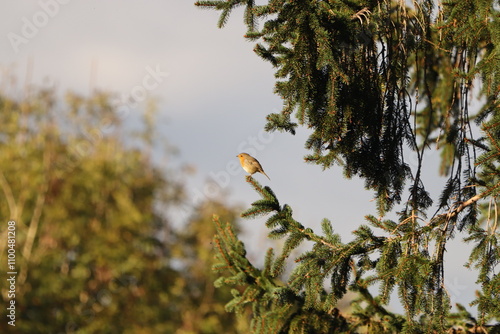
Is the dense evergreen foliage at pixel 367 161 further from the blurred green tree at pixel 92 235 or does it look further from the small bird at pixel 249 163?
the blurred green tree at pixel 92 235

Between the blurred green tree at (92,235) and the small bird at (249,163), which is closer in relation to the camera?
the small bird at (249,163)

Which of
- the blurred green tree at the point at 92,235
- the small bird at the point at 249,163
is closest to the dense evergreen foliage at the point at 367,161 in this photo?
the small bird at the point at 249,163

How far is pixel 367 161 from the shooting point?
467cm

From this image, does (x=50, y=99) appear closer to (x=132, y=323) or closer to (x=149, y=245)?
(x=149, y=245)

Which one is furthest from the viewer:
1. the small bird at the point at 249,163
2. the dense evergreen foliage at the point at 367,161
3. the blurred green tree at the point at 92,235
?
the blurred green tree at the point at 92,235

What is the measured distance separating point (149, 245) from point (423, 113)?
52.0 feet

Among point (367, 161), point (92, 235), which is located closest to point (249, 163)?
point (367, 161)

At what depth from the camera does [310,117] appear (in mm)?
4320

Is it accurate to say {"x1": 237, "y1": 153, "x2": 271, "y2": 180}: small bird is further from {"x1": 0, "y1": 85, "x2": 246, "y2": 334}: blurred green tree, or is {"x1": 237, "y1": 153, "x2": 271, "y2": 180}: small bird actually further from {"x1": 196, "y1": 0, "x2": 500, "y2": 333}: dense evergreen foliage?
{"x1": 0, "y1": 85, "x2": 246, "y2": 334}: blurred green tree

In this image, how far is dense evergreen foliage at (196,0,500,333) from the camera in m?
3.97

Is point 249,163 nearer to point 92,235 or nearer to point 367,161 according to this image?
point 367,161

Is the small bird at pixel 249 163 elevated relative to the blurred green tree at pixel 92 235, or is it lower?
lower

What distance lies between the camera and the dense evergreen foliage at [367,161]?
13.0ft

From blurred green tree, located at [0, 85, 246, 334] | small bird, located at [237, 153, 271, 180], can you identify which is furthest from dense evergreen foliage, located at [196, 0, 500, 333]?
blurred green tree, located at [0, 85, 246, 334]
